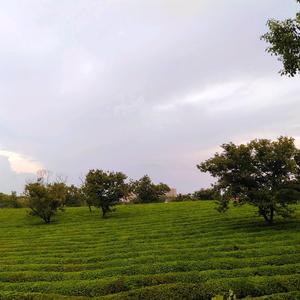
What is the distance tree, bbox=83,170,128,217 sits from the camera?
162 ft

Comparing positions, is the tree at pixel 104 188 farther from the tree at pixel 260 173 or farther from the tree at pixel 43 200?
the tree at pixel 260 173

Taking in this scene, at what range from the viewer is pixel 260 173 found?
112 feet

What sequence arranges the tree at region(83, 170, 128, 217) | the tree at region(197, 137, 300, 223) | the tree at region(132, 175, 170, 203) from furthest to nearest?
the tree at region(132, 175, 170, 203)
the tree at region(83, 170, 128, 217)
the tree at region(197, 137, 300, 223)

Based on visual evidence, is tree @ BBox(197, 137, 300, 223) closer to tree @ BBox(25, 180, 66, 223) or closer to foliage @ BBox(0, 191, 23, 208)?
tree @ BBox(25, 180, 66, 223)

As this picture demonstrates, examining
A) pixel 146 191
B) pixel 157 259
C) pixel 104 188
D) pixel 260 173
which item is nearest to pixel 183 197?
pixel 146 191

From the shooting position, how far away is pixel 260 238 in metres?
29.7

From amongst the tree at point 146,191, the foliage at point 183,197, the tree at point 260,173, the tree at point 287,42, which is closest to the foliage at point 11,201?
the tree at point 146,191

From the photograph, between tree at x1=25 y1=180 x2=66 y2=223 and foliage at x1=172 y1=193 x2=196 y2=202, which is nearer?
tree at x1=25 y1=180 x2=66 y2=223

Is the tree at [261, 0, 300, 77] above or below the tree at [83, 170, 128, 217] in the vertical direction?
above

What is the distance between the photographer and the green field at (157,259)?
19.7m

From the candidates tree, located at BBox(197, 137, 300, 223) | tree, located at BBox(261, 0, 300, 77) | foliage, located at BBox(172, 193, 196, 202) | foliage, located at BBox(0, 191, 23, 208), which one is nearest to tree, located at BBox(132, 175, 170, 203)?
foliage, located at BBox(172, 193, 196, 202)

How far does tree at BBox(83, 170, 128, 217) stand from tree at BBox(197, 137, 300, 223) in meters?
17.6

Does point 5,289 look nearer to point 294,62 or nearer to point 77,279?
point 77,279

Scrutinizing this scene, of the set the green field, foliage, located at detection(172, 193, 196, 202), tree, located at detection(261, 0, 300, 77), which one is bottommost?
the green field
